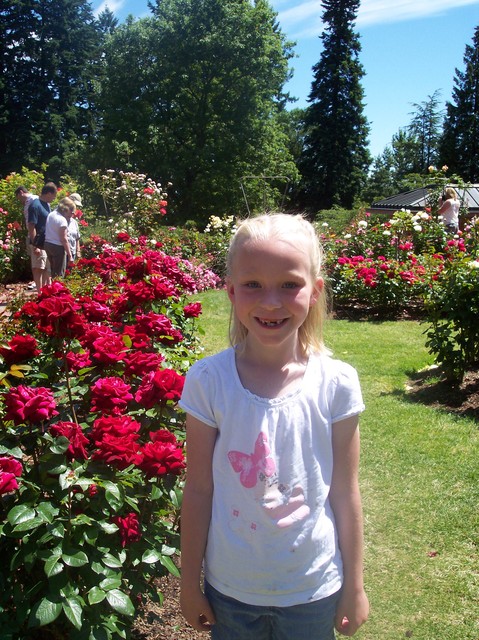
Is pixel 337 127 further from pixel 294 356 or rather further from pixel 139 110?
pixel 294 356

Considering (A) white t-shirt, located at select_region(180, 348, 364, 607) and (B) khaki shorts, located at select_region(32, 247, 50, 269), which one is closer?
(A) white t-shirt, located at select_region(180, 348, 364, 607)

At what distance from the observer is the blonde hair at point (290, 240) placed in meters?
1.49

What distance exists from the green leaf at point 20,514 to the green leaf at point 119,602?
30cm

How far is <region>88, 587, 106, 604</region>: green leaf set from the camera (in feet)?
5.12

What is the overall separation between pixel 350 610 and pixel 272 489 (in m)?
0.37

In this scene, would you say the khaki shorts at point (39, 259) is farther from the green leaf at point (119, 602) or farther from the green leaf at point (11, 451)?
the green leaf at point (119, 602)

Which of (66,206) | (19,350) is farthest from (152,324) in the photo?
(66,206)

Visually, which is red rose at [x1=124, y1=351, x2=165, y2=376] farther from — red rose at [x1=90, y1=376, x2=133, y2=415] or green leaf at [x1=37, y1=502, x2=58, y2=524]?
green leaf at [x1=37, y1=502, x2=58, y2=524]

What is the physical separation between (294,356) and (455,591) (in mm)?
1758

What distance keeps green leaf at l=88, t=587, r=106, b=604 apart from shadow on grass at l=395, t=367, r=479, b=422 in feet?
12.1

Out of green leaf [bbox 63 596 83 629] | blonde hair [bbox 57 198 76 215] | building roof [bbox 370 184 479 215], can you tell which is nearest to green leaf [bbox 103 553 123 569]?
green leaf [bbox 63 596 83 629]

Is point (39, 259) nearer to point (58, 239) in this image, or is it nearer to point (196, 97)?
point (58, 239)

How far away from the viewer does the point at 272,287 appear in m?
1.47

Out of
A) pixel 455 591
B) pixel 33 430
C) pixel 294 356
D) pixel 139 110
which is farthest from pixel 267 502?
pixel 139 110
